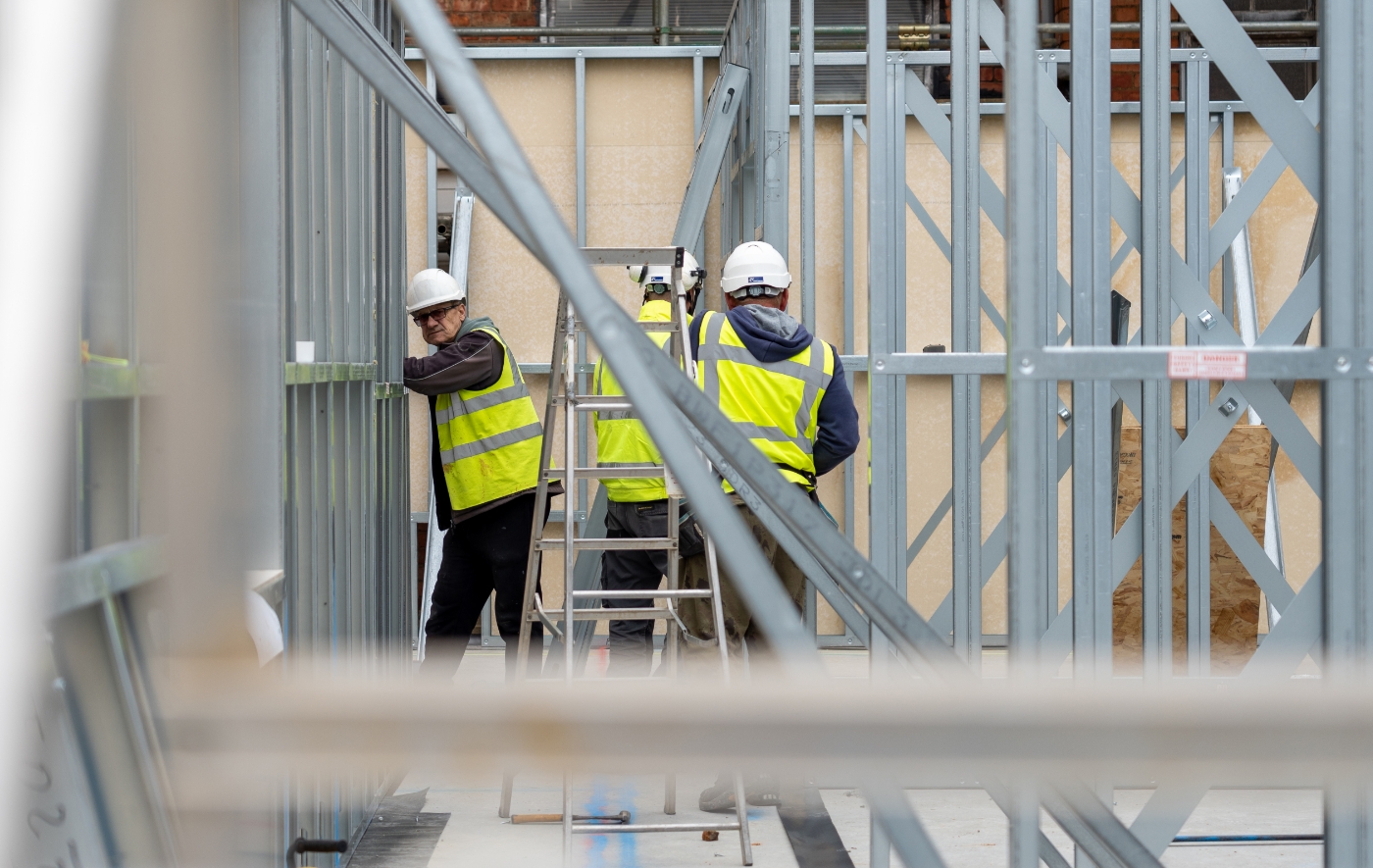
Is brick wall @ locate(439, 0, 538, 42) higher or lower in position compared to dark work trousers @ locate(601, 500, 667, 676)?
higher

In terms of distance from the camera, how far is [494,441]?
544 centimetres

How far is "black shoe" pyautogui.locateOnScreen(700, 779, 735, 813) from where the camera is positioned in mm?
5043

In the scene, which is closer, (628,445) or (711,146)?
(628,445)

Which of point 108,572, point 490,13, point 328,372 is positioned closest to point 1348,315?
point 108,572

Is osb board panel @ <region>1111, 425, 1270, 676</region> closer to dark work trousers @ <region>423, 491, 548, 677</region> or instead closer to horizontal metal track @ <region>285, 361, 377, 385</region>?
dark work trousers @ <region>423, 491, 548, 677</region>

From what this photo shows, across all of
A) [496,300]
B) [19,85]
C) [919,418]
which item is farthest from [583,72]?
[19,85]

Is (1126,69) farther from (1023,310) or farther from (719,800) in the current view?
(1023,310)

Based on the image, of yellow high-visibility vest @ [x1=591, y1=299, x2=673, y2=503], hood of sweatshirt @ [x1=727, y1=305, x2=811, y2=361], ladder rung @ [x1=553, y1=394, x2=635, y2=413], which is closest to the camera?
ladder rung @ [x1=553, y1=394, x2=635, y2=413]

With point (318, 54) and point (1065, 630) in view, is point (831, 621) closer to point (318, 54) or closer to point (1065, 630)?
point (1065, 630)

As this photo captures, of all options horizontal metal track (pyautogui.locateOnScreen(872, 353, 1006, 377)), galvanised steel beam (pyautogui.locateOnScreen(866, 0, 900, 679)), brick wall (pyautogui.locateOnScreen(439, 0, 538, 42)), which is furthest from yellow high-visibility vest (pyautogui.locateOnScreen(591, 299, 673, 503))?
brick wall (pyautogui.locateOnScreen(439, 0, 538, 42))

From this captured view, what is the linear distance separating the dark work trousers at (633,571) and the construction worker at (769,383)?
0.63 m

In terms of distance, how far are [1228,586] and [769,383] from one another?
10.1 ft

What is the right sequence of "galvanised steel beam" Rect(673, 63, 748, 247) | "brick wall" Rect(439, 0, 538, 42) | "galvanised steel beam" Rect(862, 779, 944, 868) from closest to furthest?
1. "galvanised steel beam" Rect(862, 779, 944, 868)
2. "galvanised steel beam" Rect(673, 63, 748, 247)
3. "brick wall" Rect(439, 0, 538, 42)

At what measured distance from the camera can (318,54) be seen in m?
4.14
